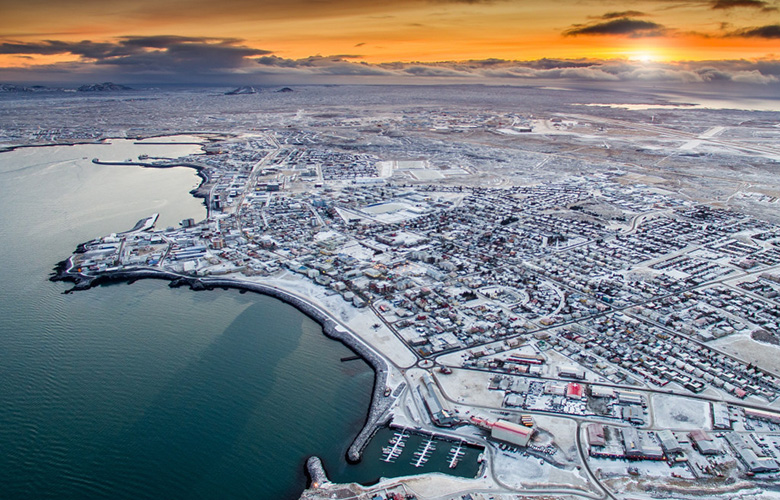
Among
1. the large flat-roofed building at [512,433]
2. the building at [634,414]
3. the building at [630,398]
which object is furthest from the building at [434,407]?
the building at [630,398]

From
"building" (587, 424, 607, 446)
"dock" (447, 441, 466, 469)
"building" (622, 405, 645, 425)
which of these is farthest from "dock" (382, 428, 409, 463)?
"building" (622, 405, 645, 425)

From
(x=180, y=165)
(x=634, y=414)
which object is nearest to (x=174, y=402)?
(x=634, y=414)

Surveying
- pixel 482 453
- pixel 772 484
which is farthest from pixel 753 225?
pixel 482 453

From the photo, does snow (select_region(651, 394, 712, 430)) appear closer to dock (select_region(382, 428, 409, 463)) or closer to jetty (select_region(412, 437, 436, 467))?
jetty (select_region(412, 437, 436, 467))

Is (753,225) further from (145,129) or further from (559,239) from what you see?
(145,129)

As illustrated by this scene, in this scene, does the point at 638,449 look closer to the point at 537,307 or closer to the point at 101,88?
the point at 537,307
